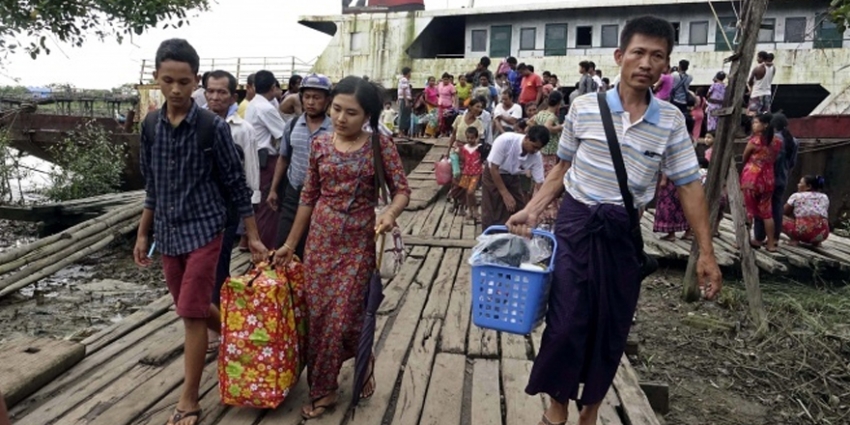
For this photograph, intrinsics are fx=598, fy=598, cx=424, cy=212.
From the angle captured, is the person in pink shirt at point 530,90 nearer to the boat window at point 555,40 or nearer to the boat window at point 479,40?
the boat window at point 555,40

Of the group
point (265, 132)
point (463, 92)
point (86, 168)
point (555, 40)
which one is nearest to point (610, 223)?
point (265, 132)

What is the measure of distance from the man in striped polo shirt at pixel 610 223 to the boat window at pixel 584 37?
66.3ft

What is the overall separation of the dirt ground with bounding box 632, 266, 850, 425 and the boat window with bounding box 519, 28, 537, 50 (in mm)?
16777

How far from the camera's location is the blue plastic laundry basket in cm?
231

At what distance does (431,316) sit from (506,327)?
2043 mm

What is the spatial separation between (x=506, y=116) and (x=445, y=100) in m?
5.39

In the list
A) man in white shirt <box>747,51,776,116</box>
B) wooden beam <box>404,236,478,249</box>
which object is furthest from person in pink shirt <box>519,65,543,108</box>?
wooden beam <box>404,236,478,249</box>

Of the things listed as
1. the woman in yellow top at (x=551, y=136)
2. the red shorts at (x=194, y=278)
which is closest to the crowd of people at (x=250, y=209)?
the red shorts at (x=194, y=278)

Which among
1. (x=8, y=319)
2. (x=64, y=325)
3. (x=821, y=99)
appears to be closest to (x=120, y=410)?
(x=64, y=325)

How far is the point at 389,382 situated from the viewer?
10.6 ft

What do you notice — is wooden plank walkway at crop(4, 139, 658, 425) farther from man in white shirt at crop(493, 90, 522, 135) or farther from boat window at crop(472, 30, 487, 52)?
boat window at crop(472, 30, 487, 52)

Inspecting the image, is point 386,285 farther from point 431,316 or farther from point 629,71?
A: point 629,71

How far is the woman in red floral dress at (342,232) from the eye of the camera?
2.78 m

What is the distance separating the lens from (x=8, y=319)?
6441 millimetres
